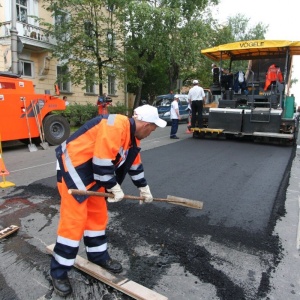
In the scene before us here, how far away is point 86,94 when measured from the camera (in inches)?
787

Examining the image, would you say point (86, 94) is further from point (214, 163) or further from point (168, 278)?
point (168, 278)

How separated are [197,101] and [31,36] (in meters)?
10.5

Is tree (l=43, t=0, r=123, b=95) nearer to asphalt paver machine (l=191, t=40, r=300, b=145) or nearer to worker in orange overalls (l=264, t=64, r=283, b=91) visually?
asphalt paver machine (l=191, t=40, r=300, b=145)

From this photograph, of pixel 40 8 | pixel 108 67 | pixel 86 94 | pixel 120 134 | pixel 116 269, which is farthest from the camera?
pixel 86 94

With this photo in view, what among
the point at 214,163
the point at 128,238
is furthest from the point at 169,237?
the point at 214,163

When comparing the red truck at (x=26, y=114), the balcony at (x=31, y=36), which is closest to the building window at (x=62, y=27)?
the balcony at (x=31, y=36)

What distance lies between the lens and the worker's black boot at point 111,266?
8.45 ft

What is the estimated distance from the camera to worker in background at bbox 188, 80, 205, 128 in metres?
9.74

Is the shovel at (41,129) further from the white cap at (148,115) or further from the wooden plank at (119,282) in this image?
the white cap at (148,115)

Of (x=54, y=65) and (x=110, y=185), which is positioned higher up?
(x=54, y=65)

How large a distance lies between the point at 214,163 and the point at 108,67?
10797mm

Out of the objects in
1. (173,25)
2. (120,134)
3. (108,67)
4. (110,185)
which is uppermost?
(173,25)

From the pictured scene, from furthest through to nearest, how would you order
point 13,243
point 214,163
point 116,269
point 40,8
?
point 40,8, point 214,163, point 13,243, point 116,269

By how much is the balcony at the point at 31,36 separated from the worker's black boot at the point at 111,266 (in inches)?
587
